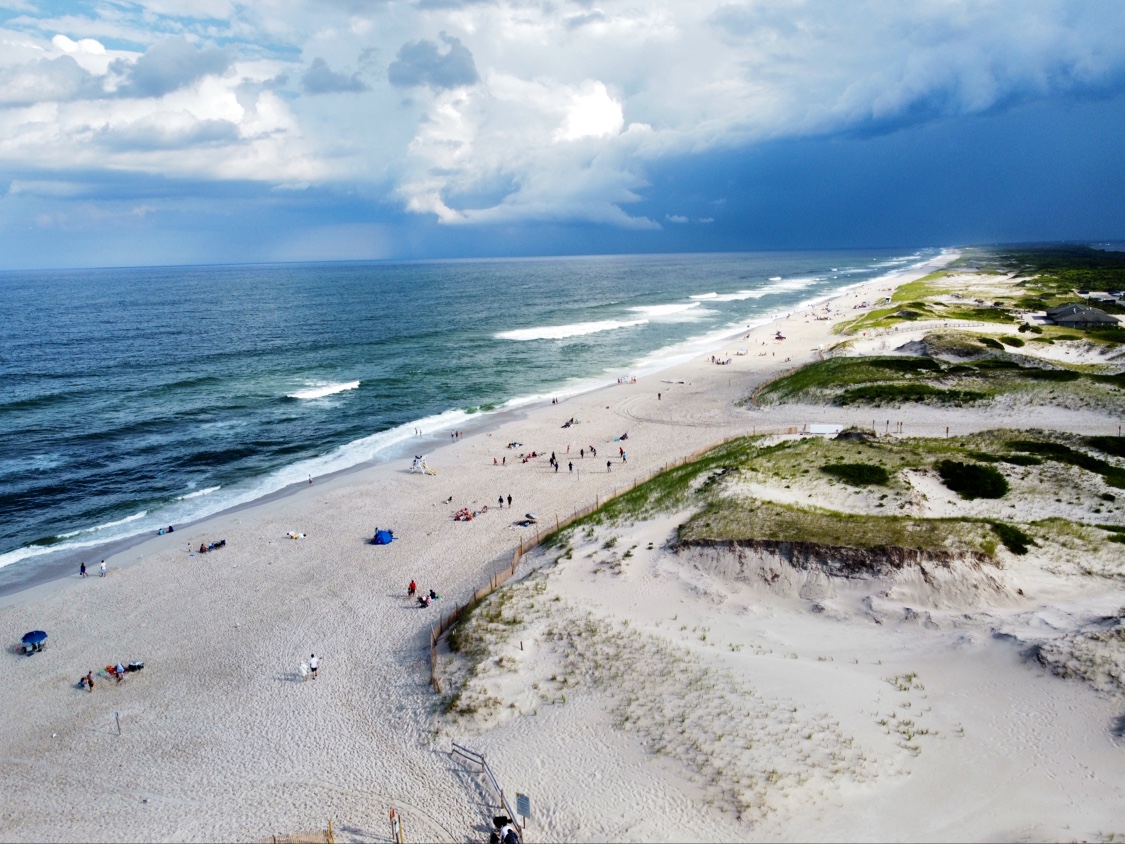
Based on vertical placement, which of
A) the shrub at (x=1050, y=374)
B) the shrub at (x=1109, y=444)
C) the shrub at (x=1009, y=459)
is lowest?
the shrub at (x=1009, y=459)

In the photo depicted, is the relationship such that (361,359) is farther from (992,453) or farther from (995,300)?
(995,300)

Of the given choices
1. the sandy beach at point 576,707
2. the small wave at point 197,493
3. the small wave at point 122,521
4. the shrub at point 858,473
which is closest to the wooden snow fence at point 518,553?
the sandy beach at point 576,707

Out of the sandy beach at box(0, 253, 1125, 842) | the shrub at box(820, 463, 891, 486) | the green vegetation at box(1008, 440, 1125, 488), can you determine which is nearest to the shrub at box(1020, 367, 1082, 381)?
the green vegetation at box(1008, 440, 1125, 488)

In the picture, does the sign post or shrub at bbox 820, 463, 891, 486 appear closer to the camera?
the sign post

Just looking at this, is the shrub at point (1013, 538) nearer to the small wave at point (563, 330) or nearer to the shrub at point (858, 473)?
the shrub at point (858, 473)

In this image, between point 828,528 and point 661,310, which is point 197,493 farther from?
point 661,310

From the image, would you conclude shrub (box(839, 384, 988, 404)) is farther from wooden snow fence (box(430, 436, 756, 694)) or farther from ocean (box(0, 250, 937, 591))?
ocean (box(0, 250, 937, 591))

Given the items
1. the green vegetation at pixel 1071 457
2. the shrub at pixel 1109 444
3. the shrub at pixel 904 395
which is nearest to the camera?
the green vegetation at pixel 1071 457
